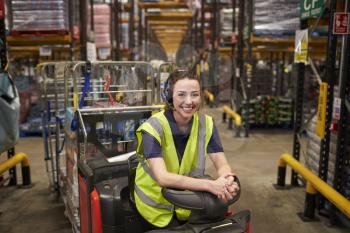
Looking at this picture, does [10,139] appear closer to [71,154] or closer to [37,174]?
[71,154]

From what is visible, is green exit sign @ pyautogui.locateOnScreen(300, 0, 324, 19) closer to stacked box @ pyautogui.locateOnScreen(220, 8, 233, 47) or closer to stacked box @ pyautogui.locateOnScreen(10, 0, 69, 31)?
stacked box @ pyautogui.locateOnScreen(10, 0, 69, 31)

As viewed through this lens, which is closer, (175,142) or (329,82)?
(175,142)

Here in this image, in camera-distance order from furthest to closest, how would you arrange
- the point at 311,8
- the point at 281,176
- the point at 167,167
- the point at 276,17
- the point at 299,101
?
1. the point at 276,17
2. the point at 281,176
3. the point at 299,101
4. the point at 311,8
5. the point at 167,167

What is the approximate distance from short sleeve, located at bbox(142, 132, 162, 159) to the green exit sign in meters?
3.18

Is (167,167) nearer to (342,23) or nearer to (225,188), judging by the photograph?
(225,188)

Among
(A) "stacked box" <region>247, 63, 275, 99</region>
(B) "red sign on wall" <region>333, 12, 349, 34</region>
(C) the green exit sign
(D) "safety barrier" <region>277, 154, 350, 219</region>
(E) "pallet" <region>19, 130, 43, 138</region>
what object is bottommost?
(E) "pallet" <region>19, 130, 43, 138</region>

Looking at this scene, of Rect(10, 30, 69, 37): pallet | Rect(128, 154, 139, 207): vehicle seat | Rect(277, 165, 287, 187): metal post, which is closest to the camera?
Rect(128, 154, 139, 207): vehicle seat

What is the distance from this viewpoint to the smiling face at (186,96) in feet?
7.86

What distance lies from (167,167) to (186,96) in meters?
0.48

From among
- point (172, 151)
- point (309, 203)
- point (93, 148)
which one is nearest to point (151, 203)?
point (172, 151)

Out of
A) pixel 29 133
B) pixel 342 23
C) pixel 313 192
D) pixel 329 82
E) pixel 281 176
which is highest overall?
pixel 342 23

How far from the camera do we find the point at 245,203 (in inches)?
203

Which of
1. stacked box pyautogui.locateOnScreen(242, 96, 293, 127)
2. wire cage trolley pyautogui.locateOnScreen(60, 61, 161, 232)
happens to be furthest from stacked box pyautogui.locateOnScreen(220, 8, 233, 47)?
wire cage trolley pyautogui.locateOnScreen(60, 61, 161, 232)

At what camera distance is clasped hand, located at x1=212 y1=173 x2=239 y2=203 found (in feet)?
7.21
